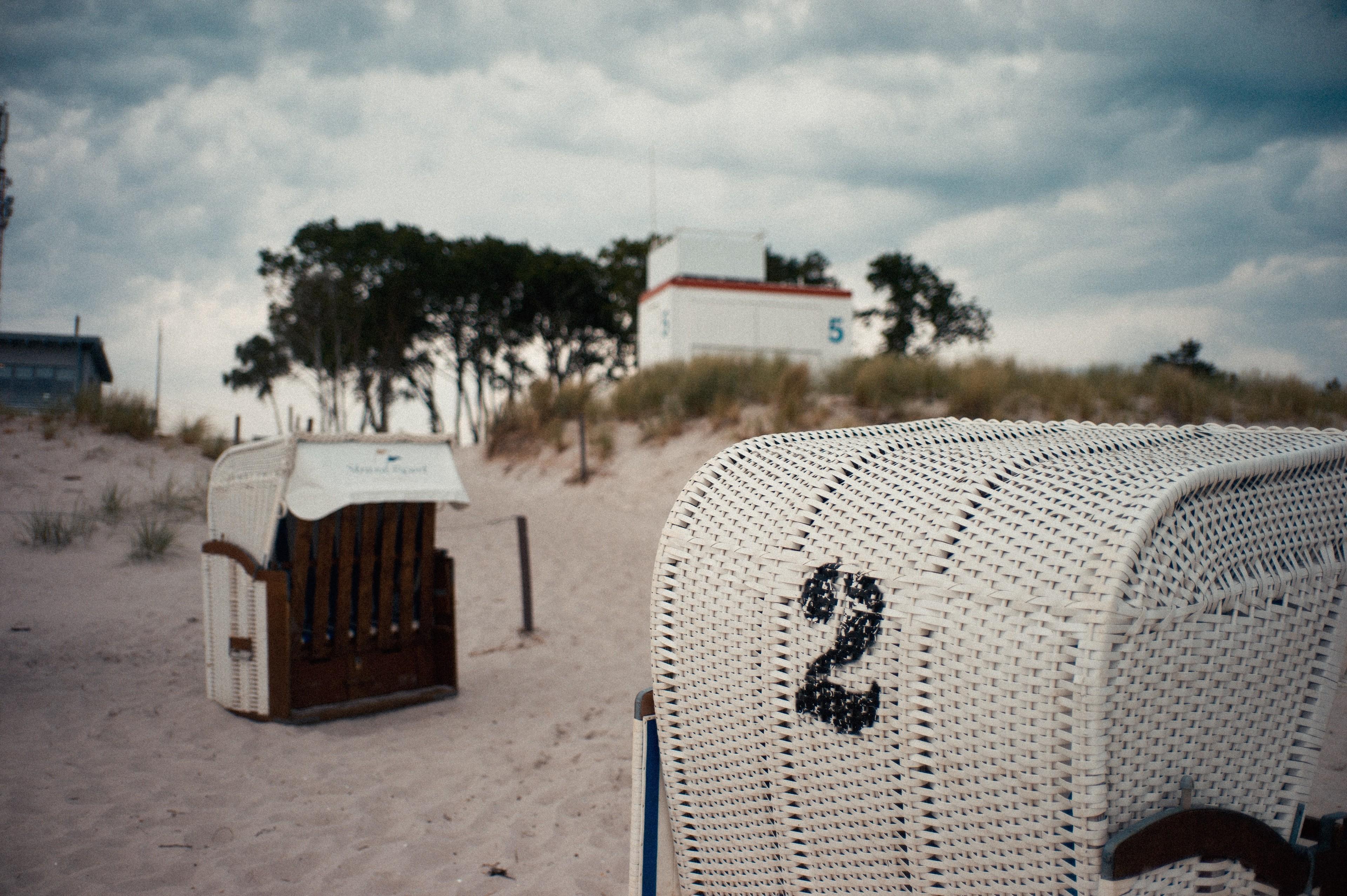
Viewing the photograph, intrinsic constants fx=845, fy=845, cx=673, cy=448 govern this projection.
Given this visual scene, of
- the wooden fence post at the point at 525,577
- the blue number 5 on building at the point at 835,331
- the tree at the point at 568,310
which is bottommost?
the wooden fence post at the point at 525,577

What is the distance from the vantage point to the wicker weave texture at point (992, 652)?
139cm

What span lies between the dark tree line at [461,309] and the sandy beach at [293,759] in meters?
22.8

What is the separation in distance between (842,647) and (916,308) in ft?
102

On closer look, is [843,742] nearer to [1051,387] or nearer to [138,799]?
[138,799]

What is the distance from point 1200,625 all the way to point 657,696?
46.4 inches

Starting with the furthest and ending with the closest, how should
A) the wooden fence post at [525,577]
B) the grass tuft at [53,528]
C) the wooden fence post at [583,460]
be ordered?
the wooden fence post at [583,460], the grass tuft at [53,528], the wooden fence post at [525,577]

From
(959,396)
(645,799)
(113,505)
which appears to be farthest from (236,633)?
(959,396)

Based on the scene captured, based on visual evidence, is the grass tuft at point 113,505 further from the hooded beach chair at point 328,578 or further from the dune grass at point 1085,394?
the dune grass at point 1085,394

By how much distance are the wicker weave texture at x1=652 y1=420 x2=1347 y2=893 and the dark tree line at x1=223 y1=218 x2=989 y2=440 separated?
2900cm

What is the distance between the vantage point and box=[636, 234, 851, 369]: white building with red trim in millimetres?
20578

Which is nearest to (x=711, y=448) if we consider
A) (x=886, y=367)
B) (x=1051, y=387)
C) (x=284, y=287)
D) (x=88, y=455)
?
(x=886, y=367)

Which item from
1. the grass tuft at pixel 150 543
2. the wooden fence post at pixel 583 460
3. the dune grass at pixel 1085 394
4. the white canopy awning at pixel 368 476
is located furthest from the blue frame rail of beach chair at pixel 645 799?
the wooden fence post at pixel 583 460

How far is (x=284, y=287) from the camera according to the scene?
31.3 meters

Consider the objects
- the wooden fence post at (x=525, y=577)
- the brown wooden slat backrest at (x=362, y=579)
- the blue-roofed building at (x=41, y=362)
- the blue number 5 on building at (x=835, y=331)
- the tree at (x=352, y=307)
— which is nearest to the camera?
the brown wooden slat backrest at (x=362, y=579)
